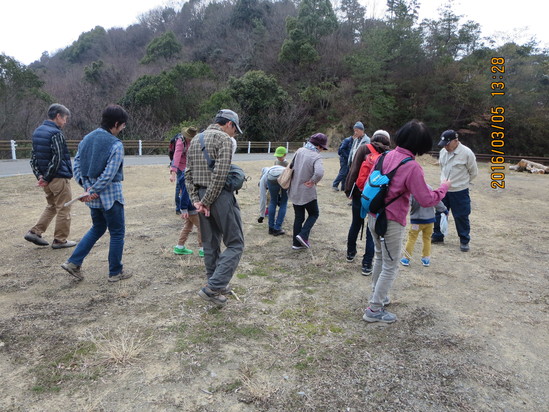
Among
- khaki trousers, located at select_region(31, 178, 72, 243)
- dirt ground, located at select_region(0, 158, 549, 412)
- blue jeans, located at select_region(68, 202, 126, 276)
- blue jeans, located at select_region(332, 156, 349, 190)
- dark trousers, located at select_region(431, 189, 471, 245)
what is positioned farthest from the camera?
blue jeans, located at select_region(332, 156, 349, 190)

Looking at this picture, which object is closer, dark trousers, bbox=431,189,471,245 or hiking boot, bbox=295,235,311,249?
hiking boot, bbox=295,235,311,249

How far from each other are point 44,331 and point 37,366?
1.56ft

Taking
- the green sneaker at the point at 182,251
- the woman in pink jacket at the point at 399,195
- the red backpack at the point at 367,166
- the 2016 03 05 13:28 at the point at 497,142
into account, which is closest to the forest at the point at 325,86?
the 2016 03 05 13:28 at the point at 497,142

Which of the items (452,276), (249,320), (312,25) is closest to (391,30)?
(312,25)

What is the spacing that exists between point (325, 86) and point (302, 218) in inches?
1078

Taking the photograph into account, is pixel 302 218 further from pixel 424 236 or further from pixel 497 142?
pixel 497 142

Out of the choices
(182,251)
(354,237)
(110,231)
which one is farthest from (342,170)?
(110,231)

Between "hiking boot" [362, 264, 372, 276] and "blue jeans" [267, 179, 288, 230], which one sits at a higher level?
"blue jeans" [267, 179, 288, 230]

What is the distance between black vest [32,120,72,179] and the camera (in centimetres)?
433

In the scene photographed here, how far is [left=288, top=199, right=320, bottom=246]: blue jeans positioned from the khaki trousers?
3.08 m

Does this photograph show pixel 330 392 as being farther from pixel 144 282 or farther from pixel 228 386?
pixel 144 282

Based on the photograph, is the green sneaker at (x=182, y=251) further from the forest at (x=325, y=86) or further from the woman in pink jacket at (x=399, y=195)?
the forest at (x=325, y=86)

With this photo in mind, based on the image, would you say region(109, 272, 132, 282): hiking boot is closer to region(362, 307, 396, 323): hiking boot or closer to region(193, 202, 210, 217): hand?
region(193, 202, 210, 217): hand

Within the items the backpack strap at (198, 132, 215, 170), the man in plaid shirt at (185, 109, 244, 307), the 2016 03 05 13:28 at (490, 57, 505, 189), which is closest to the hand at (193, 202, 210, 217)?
the man in plaid shirt at (185, 109, 244, 307)
